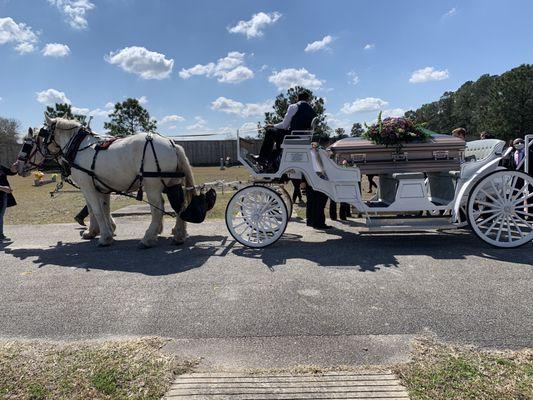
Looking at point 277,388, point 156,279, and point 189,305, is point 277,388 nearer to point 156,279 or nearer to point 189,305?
point 189,305

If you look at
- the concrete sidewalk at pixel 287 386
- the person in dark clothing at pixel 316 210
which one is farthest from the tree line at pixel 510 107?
the concrete sidewalk at pixel 287 386

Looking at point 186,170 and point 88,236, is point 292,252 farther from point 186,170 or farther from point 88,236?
point 88,236

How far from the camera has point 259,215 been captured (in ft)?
20.7

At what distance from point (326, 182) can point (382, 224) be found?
106cm

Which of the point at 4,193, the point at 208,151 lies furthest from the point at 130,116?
the point at 4,193

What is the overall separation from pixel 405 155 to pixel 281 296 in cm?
333

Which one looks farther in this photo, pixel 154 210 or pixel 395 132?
pixel 154 210

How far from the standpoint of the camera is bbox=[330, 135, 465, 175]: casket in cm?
621

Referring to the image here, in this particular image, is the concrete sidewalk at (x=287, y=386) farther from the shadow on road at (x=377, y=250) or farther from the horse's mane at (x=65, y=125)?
the horse's mane at (x=65, y=125)

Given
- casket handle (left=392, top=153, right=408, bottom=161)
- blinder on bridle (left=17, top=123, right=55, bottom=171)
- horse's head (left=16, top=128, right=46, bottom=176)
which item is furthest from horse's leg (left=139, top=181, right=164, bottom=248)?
casket handle (left=392, top=153, right=408, bottom=161)

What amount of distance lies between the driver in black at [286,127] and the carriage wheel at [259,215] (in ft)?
1.96

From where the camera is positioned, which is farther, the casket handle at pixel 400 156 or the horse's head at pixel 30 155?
the horse's head at pixel 30 155

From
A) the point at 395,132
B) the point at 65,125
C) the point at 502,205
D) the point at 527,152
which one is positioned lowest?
the point at 502,205

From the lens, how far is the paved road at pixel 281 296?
3.29 metres
